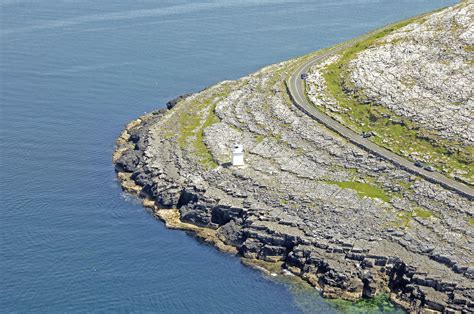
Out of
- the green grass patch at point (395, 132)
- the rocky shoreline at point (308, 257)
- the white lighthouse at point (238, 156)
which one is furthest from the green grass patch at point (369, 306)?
the white lighthouse at point (238, 156)

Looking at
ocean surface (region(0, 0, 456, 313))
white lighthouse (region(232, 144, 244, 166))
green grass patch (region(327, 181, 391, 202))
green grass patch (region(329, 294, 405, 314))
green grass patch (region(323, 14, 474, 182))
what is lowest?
green grass patch (region(329, 294, 405, 314))

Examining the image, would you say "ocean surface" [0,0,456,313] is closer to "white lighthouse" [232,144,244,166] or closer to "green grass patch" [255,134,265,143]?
"white lighthouse" [232,144,244,166]

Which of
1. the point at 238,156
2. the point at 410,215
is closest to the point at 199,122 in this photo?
the point at 238,156

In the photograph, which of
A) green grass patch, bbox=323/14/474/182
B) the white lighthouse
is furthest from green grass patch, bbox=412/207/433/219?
the white lighthouse

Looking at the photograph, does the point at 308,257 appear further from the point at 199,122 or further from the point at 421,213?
the point at 199,122

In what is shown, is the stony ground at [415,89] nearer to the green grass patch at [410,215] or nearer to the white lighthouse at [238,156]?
the green grass patch at [410,215]

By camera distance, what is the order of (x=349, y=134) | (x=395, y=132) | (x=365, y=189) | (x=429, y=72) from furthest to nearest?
(x=429, y=72) < (x=349, y=134) < (x=395, y=132) < (x=365, y=189)

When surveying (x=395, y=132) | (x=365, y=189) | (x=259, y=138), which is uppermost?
(x=395, y=132)
